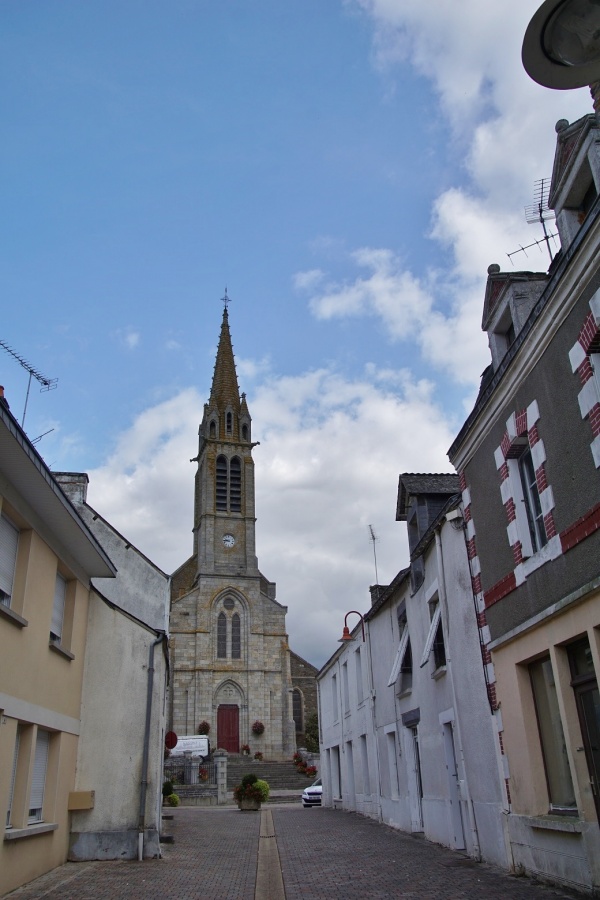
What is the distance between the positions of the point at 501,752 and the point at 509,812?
71 centimetres

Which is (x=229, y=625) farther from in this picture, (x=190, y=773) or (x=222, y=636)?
(x=190, y=773)

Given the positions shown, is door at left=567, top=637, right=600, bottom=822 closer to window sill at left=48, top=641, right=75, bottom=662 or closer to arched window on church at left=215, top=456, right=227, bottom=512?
window sill at left=48, top=641, right=75, bottom=662

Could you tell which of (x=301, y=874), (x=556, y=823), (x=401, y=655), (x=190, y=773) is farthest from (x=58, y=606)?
(x=190, y=773)

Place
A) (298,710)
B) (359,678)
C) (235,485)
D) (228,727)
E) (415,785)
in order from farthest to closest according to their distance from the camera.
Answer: (235,485), (298,710), (228,727), (359,678), (415,785)

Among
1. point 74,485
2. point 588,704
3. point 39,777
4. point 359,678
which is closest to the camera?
point 588,704

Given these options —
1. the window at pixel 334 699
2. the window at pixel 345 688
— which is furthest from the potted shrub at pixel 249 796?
the window at pixel 345 688

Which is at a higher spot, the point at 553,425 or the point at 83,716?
the point at 553,425

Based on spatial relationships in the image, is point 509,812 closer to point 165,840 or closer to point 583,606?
point 583,606

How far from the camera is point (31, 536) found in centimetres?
934

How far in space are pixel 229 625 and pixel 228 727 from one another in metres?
6.31

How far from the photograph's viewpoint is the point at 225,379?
59.2 metres

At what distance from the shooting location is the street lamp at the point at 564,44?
13.9 ft

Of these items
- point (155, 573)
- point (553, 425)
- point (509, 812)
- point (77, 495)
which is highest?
point (77, 495)

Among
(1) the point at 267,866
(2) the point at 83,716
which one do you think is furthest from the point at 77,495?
(1) the point at 267,866
